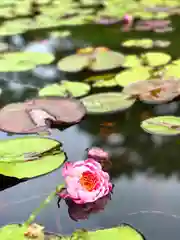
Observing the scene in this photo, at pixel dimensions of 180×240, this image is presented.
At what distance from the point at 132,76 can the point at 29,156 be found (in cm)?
56

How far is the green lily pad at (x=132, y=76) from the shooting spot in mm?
1378

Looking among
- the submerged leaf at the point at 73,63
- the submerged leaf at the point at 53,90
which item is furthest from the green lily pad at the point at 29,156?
the submerged leaf at the point at 73,63

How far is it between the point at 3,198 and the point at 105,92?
1.79 feet

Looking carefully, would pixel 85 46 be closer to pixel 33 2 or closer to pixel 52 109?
pixel 52 109

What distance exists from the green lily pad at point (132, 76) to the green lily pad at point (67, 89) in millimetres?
104

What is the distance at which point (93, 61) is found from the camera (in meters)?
1.58

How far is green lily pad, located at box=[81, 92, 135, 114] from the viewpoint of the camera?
120cm

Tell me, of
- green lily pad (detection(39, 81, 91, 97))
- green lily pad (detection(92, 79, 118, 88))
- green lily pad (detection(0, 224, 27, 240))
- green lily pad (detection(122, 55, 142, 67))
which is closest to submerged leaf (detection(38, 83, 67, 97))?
green lily pad (detection(39, 81, 91, 97))

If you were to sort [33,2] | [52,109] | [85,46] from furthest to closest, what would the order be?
[33,2], [85,46], [52,109]

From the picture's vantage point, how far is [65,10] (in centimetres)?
237

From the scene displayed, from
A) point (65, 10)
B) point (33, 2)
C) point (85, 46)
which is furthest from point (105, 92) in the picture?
point (33, 2)

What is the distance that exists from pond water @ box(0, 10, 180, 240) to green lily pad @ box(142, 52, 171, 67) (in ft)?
1.07

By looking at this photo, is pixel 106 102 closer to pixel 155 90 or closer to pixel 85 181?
pixel 155 90

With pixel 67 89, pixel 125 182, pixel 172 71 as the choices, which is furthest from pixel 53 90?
pixel 125 182
